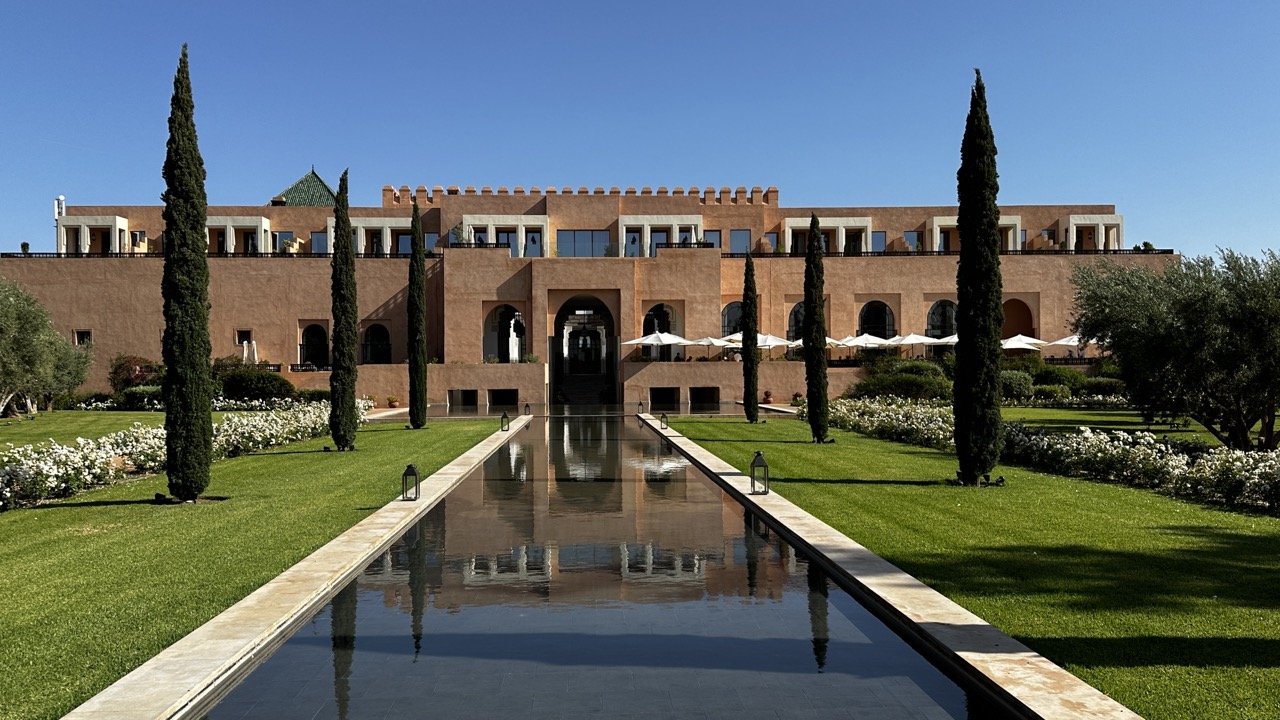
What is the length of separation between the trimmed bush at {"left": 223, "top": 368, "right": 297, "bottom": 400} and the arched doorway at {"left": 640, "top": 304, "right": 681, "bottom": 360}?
1496 centimetres

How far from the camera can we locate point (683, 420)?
1179 inches

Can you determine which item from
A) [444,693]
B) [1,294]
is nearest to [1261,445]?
[444,693]

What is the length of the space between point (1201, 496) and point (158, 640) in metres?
13.1

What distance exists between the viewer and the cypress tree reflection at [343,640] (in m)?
5.50

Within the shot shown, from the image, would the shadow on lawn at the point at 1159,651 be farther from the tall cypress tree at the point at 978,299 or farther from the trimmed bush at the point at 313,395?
the trimmed bush at the point at 313,395

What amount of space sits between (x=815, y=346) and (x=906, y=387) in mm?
11081

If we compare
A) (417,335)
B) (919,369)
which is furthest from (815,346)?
(919,369)

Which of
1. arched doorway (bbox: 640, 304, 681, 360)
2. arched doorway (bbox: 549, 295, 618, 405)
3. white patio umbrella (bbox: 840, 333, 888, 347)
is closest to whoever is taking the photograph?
white patio umbrella (bbox: 840, 333, 888, 347)

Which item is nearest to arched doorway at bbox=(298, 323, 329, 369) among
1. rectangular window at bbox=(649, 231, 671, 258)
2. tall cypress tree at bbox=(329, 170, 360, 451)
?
rectangular window at bbox=(649, 231, 671, 258)

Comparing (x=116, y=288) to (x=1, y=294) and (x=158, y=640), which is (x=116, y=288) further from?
(x=158, y=640)

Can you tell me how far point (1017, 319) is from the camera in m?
46.7

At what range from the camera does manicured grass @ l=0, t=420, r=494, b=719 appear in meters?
5.94

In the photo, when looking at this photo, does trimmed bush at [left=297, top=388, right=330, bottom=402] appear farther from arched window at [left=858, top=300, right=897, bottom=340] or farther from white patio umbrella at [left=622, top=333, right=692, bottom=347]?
arched window at [left=858, top=300, right=897, bottom=340]

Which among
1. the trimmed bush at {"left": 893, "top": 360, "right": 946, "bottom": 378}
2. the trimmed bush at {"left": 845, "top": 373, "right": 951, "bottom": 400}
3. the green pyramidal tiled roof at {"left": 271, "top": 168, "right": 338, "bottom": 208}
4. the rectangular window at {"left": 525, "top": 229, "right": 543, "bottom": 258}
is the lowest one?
the trimmed bush at {"left": 845, "top": 373, "right": 951, "bottom": 400}
